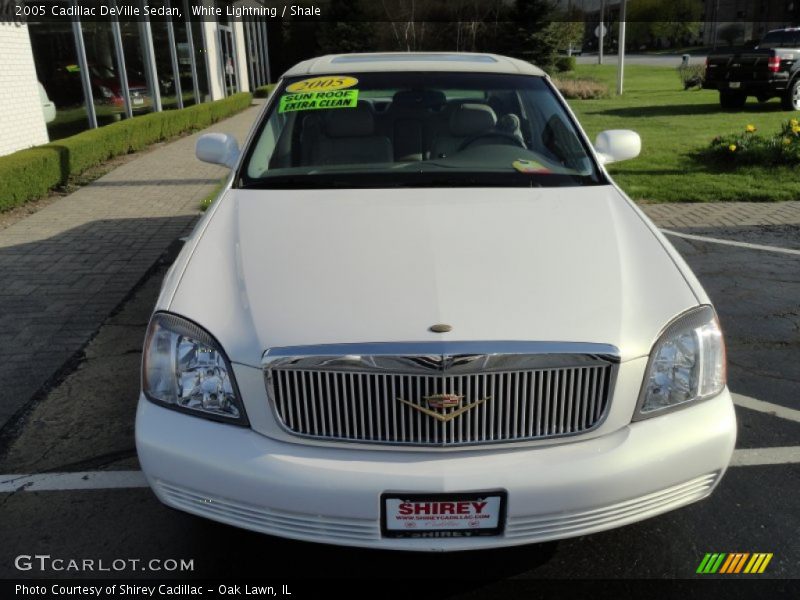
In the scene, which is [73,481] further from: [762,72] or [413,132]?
[762,72]

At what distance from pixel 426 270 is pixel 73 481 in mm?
1823

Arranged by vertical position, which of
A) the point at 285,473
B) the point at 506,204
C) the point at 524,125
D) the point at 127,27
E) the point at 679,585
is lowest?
the point at 679,585

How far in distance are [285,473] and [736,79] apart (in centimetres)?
1687

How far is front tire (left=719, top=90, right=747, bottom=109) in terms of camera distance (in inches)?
661

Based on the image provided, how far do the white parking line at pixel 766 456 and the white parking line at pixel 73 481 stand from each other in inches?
102

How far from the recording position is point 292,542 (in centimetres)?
270

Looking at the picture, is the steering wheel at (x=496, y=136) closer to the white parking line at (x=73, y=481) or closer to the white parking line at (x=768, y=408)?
the white parking line at (x=768, y=408)

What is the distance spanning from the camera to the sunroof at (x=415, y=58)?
165 inches

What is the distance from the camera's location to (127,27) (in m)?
14.4

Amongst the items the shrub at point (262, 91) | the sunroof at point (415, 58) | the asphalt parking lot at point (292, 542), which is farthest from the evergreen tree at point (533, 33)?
the asphalt parking lot at point (292, 542)

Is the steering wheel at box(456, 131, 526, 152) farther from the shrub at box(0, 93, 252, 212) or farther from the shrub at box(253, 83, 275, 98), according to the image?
the shrub at box(253, 83, 275, 98)

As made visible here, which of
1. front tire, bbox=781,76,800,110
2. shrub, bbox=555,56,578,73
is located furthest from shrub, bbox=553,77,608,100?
shrub, bbox=555,56,578,73

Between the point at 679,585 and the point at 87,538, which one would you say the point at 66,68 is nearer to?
the point at 87,538

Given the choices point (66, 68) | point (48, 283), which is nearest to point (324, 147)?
point (48, 283)
